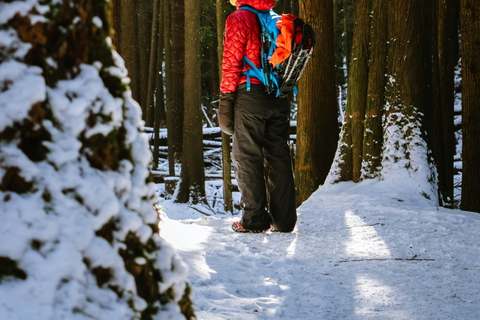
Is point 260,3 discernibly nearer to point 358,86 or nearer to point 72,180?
point 358,86

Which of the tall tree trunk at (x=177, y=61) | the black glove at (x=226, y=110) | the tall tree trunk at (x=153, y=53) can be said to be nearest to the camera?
the black glove at (x=226, y=110)

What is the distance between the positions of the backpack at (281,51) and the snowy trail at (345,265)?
4.71 ft

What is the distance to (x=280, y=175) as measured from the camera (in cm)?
423

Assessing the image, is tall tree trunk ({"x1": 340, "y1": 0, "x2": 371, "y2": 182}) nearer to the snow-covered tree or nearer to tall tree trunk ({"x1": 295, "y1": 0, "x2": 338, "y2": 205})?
tall tree trunk ({"x1": 295, "y1": 0, "x2": 338, "y2": 205})

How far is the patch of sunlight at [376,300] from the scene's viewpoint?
2178 millimetres

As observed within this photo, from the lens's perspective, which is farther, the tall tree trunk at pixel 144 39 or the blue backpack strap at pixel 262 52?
the tall tree trunk at pixel 144 39

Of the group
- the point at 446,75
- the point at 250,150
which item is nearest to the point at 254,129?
the point at 250,150

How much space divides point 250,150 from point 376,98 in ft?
8.34

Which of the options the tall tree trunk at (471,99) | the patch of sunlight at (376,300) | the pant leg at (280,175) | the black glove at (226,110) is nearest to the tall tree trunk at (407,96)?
the tall tree trunk at (471,99)

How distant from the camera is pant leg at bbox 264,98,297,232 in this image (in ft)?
13.8

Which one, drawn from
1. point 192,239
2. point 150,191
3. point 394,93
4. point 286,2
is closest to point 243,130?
point 192,239

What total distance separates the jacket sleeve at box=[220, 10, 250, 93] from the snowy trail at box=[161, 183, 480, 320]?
144 centimetres

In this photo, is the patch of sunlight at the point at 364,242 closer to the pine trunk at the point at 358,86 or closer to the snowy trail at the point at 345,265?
the snowy trail at the point at 345,265

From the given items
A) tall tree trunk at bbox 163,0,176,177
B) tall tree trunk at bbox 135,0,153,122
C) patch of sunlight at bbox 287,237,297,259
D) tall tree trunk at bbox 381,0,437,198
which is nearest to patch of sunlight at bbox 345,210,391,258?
patch of sunlight at bbox 287,237,297,259
